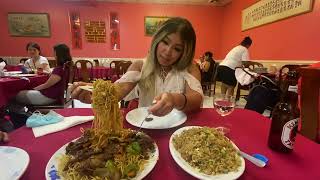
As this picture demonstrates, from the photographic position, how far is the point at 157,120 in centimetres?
94

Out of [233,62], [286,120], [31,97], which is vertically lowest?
[31,97]

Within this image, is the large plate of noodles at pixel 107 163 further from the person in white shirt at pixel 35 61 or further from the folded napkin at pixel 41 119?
the person in white shirt at pixel 35 61

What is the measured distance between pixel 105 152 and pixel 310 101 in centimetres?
127

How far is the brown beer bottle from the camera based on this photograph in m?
0.65

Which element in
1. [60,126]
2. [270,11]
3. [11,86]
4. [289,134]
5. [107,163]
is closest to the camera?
[107,163]

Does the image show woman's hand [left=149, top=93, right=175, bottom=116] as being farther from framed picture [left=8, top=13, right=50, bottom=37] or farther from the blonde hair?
framed picture [left=8, top=13, right=50, bottom=37]

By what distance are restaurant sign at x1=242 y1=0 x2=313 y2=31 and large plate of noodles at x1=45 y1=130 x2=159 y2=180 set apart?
3927mm

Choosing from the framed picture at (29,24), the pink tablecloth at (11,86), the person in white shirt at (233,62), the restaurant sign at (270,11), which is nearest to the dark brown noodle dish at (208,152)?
the pink tablecloth at (11,86)

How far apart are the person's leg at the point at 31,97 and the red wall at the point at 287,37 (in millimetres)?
3963

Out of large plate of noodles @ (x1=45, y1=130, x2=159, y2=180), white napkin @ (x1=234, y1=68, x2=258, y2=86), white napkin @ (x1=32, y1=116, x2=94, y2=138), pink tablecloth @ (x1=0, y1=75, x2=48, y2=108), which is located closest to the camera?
large plate of noodles @ (x1=45, y1=130, x2=159, y2=180)

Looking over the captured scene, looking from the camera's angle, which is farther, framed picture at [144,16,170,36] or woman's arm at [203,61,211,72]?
framed picture at [144,16,170,36]

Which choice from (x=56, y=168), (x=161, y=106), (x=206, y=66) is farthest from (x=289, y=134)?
(x=206, y=66)

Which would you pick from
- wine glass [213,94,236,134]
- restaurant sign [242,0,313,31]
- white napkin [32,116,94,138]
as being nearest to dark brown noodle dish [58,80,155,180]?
white napkin [32,116,94,138]

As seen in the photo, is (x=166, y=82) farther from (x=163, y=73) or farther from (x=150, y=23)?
(x=150, y=23)
